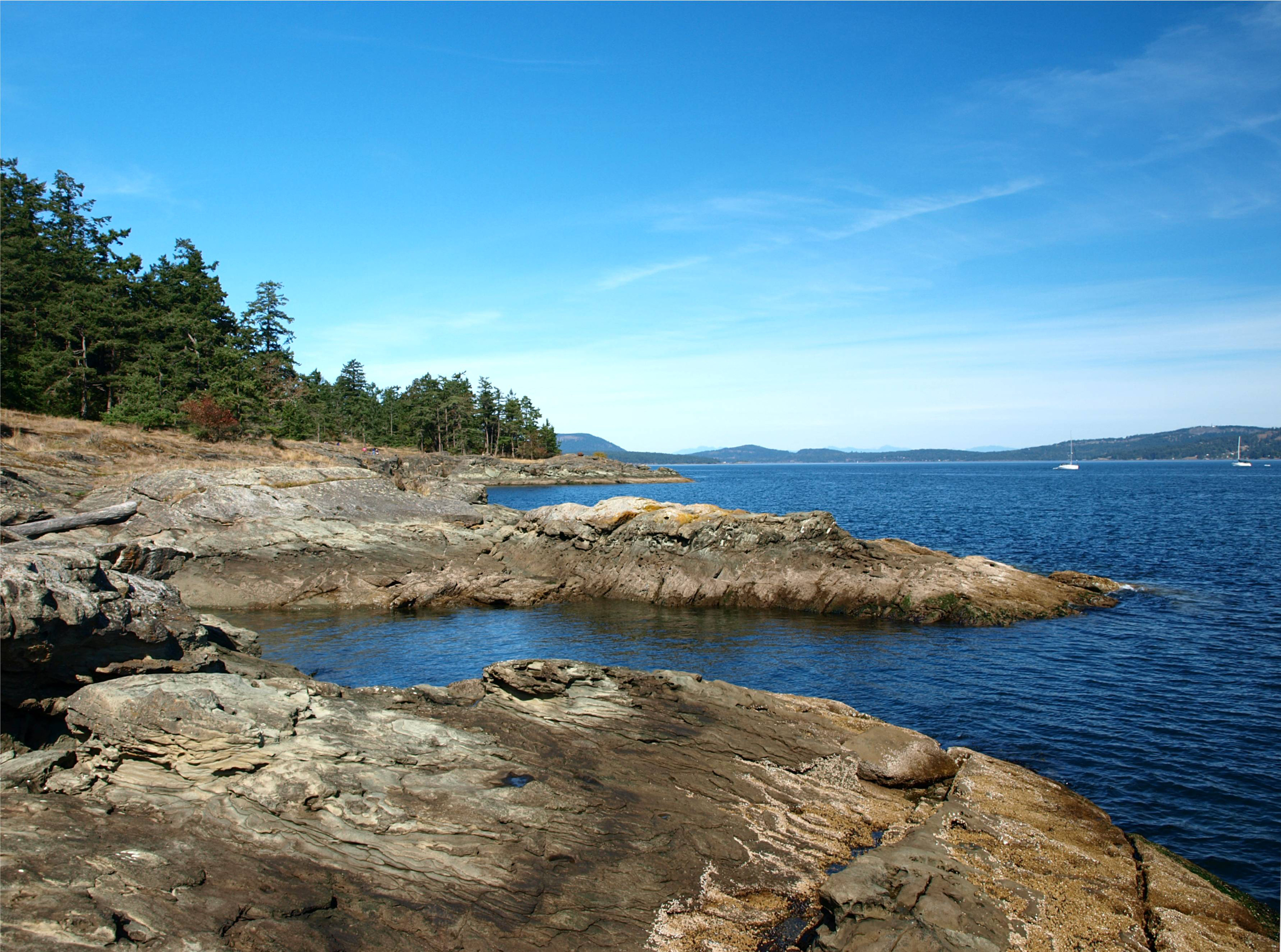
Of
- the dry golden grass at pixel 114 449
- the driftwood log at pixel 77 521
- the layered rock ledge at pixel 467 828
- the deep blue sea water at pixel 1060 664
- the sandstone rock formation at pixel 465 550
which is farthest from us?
the dry golden grass at pixel 114 449

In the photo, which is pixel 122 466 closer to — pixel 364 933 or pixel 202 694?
pixel 202 694

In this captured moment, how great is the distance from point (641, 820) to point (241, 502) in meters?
29.2

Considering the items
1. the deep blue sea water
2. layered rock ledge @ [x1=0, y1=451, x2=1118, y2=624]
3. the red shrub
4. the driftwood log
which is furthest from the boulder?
the red shrub

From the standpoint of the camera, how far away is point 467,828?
10273 millimetres

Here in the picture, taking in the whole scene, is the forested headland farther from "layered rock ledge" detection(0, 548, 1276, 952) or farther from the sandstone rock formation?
"layered rock ledge" detection(0, 548, 1276, 952)

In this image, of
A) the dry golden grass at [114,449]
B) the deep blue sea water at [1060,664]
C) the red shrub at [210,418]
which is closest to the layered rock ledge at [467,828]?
the deep blue sea water at [1060,664]

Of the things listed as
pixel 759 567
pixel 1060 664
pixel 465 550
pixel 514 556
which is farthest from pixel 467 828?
pixel 514 556

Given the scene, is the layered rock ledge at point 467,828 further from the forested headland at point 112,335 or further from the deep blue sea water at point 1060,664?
the forested headland at point 112,335

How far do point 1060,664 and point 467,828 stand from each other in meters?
21.2

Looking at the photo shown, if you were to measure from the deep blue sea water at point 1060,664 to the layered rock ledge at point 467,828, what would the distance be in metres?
2.70

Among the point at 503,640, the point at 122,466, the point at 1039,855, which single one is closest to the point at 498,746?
the point at 1039,855

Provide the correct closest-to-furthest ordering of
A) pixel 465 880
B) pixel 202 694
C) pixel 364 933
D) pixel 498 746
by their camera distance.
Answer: pixel 364 933 < pixel 465 880 < pixel 202 694 < pixel 498 746

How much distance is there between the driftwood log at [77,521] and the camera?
24.5 m

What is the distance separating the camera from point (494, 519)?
129 ft
